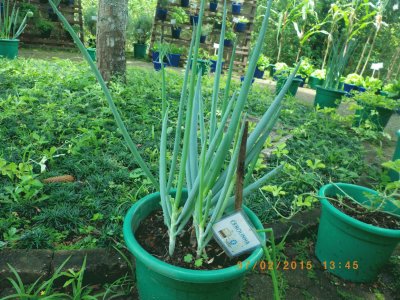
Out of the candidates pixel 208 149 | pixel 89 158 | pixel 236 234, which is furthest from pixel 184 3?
pixel 236 234

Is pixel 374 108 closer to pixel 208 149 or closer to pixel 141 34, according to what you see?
pixel 208 149

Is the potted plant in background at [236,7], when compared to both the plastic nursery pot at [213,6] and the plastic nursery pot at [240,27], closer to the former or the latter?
the plastic nursery pot at [240,27]

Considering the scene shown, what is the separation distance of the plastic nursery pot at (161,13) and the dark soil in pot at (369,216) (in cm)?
579

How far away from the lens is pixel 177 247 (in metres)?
0.93

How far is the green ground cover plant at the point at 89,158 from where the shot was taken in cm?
125

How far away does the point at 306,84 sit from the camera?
618 centimetres

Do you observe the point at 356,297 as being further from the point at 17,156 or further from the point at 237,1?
the point at 237,1

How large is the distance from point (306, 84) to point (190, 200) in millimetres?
5942

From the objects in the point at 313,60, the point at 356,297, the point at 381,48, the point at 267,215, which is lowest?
the point at 356,297

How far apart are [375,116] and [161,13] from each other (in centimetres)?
463

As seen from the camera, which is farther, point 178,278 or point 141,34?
point 141,34

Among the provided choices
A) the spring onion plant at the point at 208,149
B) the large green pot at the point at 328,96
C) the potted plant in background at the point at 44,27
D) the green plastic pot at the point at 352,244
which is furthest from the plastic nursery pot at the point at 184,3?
the spring onion plant at the point at 208,149

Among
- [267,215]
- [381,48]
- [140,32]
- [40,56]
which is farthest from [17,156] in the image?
[381,48]
